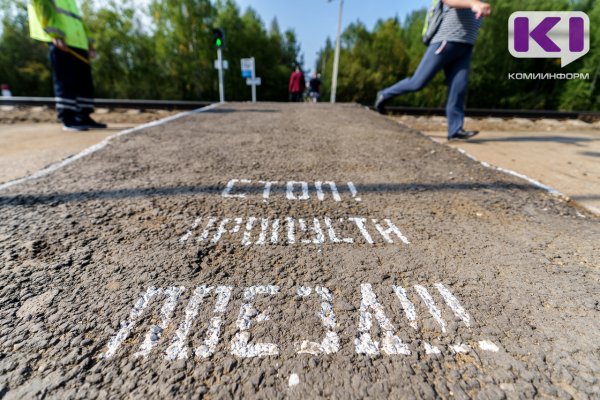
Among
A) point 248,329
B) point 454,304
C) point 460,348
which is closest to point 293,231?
point 248,329

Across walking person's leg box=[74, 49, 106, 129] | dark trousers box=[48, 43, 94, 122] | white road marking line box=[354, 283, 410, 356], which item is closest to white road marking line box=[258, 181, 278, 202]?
white road marking line box=[354, 283, 410, 356]

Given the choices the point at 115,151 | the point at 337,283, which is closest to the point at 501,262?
the point at 337,283

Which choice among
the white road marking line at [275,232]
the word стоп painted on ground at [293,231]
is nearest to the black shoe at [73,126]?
the word стоп painted on ground at [293,231]

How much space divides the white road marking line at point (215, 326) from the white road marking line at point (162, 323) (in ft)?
0.46

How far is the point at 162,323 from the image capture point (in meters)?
1.00

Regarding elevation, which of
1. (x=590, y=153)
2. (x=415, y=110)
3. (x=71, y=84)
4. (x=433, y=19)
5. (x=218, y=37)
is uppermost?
(x=218, y=37)

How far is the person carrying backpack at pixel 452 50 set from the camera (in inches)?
162

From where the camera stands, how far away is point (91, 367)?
85 cm

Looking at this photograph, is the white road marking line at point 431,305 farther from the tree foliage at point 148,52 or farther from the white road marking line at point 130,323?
the tree foliage at point 148,52

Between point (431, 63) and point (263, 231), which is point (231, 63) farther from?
point (263, 231)

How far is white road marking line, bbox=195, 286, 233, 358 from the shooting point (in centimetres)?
90

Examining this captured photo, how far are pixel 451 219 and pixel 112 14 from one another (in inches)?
1243

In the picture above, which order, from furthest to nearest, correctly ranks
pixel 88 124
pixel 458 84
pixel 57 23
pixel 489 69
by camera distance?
pixel 489 69 → pixel 88 124 → pixel 57 23 → pixel 458 84

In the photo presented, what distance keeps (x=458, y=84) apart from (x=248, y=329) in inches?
184
